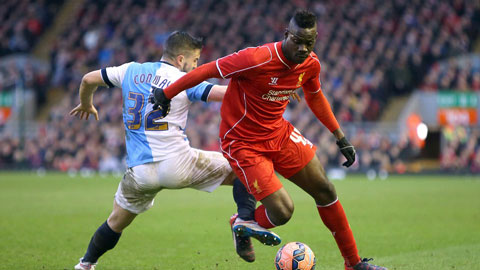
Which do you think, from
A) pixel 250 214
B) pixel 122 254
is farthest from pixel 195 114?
pixel 250 214

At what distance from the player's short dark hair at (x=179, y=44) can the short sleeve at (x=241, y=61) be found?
33.0 inches

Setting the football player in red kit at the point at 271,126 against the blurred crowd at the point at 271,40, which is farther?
the blurred crowd at the point at 271,40

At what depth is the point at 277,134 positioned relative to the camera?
5.98 metres

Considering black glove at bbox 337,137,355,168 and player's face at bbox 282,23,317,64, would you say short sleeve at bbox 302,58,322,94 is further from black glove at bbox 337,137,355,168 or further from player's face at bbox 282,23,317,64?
black glove at bbox 337,137,355,168

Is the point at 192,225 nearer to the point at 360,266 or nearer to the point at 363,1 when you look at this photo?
the point at 360,266

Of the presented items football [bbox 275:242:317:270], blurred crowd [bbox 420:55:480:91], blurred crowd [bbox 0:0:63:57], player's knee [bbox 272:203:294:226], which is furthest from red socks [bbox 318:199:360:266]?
blurred crowd [bbox 0:0:63:57]

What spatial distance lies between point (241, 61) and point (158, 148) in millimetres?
1169

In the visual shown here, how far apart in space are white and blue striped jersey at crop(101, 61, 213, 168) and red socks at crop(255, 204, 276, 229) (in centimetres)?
90

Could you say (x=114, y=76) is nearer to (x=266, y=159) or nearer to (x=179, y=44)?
(x=179, y=44)

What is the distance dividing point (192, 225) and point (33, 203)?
497 centimetres

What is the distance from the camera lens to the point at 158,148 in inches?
239

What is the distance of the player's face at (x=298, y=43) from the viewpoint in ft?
18.2

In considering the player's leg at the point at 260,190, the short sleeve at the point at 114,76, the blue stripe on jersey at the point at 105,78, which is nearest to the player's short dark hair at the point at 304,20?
the player's leg at the point at 260,190

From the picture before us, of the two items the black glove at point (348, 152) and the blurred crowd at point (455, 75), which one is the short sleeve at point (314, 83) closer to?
the black glove at point (348, 152)
